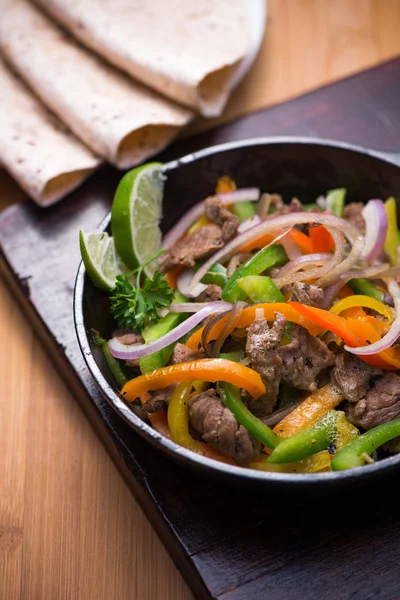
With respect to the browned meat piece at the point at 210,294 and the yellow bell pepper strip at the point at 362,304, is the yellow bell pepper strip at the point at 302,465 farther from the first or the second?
the browned meat piece at the point at 210,294

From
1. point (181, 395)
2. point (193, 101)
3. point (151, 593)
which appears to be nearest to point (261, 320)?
point (181, 395)

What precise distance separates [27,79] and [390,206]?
7.36 feet

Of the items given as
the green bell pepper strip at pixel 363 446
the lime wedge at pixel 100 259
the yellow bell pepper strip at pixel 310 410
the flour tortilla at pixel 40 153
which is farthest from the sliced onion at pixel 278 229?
the flour tortilla at pixel 40 153

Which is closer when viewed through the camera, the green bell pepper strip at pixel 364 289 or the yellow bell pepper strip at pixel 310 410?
the yellow bell pepper strip at pixel 310 410

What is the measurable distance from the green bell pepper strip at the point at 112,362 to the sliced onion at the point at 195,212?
2.09 feet

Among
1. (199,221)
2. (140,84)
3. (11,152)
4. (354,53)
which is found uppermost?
(11,152)

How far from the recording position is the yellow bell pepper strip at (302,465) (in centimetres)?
240

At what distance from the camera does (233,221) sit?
3.03m

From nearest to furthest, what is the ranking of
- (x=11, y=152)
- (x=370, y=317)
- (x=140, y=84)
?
(x=370, y=317) → (x=11, y=152) → (x=140, y=84)

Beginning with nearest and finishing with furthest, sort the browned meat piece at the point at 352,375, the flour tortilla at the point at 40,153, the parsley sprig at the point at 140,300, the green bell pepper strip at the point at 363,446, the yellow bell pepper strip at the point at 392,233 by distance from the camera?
the green bell pepper strip at the point at 363,446
the browned meat piece at the point at 352,375
the parsley sprig at the point at 140,300
the yellow bell pepper strip at the point at 392,233
the flour tortilla at the point at 40,153

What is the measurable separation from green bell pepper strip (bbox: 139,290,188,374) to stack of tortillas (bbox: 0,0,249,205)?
1201 mm

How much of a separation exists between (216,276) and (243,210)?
1.70 ft

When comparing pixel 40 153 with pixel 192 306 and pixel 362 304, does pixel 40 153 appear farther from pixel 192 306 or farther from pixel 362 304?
pixel 362 304

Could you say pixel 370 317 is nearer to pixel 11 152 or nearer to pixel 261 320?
pixel 261 320
